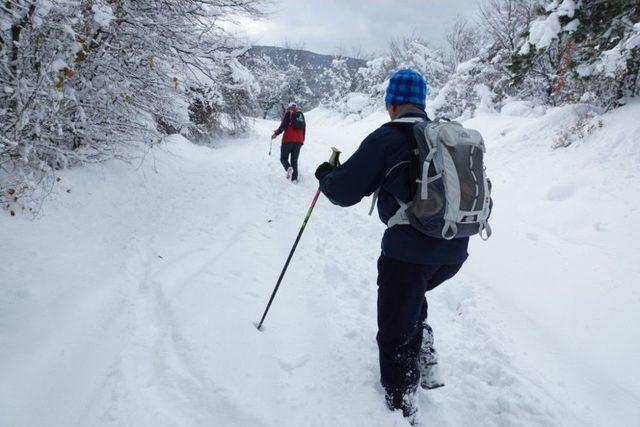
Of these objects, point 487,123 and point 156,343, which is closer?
point 156,343

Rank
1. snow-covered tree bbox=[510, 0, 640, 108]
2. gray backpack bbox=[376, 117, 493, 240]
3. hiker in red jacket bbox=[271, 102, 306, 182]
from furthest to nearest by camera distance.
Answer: hiker in red jacket bbox=[271, 102, 306, 182]
snow-covered tree bbox=[510, 0, 640, 108]
gray backpack bbox=[376, 117, 493, 240]

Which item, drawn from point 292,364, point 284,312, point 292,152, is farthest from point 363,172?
point 292,152

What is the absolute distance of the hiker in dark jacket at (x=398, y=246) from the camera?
92.7 inches

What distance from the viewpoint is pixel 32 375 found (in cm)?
263

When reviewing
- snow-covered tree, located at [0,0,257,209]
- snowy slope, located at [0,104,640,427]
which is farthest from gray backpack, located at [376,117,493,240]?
snow-covered tree, located at [0,0,257,209]

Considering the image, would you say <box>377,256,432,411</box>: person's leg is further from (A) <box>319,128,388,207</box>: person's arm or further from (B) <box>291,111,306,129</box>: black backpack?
(B) <box>291,111,306,129</box>: black backpack

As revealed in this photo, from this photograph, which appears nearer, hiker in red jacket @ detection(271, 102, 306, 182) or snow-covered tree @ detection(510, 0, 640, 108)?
snow-covered tree @ detection(510, 0, 640, 108)

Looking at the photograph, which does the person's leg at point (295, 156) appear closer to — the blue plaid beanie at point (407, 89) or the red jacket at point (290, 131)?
the red jacket at point (290, 131)

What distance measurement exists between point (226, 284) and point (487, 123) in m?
10.7

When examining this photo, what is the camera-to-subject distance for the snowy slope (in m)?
2.65

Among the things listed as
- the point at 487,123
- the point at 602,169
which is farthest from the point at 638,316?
the point at 487,123

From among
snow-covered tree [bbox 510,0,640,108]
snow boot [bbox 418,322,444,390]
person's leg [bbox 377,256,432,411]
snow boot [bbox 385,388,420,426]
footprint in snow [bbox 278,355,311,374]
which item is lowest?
footprint in snow [bbox 278,355,311,374]

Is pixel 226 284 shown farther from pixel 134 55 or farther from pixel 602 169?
pixel 602 169

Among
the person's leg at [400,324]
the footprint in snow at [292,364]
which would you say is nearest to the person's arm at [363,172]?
the person's leg at [400,324]
